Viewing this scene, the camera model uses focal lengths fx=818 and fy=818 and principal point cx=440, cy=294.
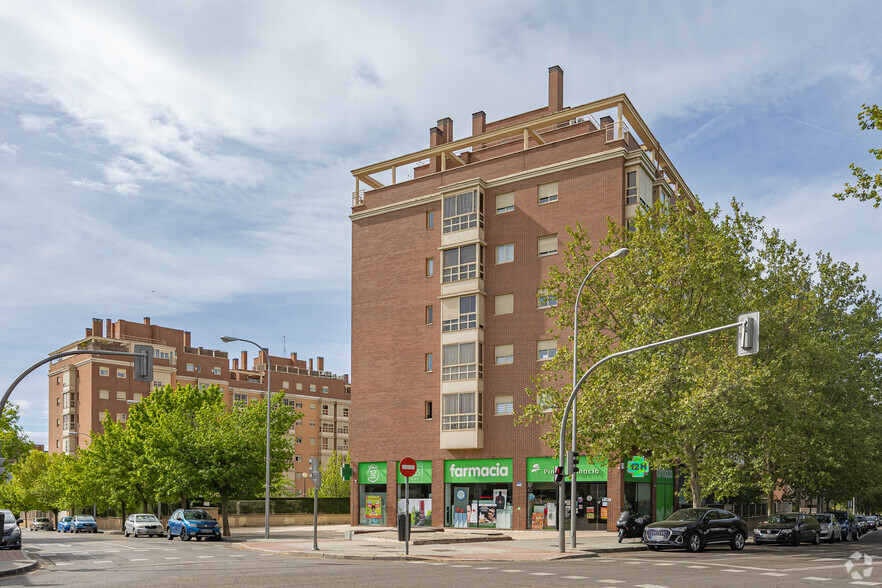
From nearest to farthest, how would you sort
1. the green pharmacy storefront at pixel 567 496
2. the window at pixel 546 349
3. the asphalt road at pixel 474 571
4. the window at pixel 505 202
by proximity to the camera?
1. the asphalt road at pixel 474 571
2. the green pharmacy storefront at pixel 567 496
3. the window at pixel 546 349
4. the window at pixel 505 202

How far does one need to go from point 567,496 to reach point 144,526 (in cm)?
2278

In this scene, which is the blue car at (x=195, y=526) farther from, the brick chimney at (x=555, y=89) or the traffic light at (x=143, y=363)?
the brick chimney at (x=555, y=89)

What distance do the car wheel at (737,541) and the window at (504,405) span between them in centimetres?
1568

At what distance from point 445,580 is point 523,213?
28.7 metres

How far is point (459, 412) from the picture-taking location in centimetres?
4272

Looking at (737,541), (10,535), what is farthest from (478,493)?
(10,535)

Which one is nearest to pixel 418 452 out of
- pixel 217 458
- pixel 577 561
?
pixel 217 458

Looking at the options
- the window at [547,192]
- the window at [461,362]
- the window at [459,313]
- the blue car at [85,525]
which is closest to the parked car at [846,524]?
the window at [461,362]

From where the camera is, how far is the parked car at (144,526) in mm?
43812

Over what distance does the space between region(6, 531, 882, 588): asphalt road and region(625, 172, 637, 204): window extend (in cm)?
1874

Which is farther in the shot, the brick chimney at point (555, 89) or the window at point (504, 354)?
the brick chimney at point (555, 89)

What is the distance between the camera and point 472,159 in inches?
1960

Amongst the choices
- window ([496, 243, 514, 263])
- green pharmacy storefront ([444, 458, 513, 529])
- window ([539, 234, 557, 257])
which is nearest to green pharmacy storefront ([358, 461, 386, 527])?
green pharmacy storefront ([444, 458, 513, 529])

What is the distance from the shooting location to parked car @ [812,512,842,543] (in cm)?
3469
